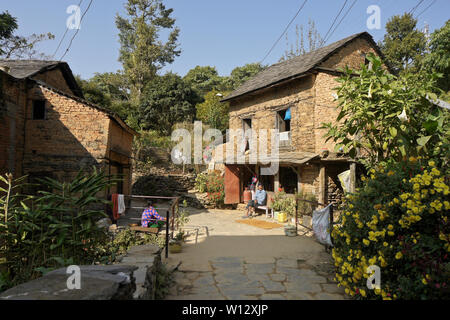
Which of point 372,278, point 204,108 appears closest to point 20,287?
point 372,278

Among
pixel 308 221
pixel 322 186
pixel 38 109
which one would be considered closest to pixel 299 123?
pixel 322 186

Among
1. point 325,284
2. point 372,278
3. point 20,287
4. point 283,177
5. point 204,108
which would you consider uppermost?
point 204,108

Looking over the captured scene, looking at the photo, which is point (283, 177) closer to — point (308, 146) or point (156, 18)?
point (308, 146)

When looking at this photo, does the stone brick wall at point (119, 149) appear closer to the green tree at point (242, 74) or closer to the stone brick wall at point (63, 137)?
the stone brick wall at point (63, 137)

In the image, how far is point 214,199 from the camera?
1428 cm

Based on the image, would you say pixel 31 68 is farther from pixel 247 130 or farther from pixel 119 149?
pixel 247 130

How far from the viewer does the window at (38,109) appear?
10062 mm

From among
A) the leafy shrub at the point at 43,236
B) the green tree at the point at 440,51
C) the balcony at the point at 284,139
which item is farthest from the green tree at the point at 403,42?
the leafy shrub at the point at 43,236

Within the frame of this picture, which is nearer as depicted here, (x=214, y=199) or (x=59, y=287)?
(x=59, y=287)

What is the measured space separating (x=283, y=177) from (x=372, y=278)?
32.1 feet

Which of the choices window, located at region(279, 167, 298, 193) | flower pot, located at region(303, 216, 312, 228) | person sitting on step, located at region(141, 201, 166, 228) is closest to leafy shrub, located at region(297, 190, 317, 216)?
window, located at region(279, 167, 298, 193)

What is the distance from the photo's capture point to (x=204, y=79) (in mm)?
37031

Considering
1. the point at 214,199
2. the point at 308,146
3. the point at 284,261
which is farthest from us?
the point at 214,199

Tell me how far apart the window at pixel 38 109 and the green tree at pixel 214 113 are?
46.6ft
